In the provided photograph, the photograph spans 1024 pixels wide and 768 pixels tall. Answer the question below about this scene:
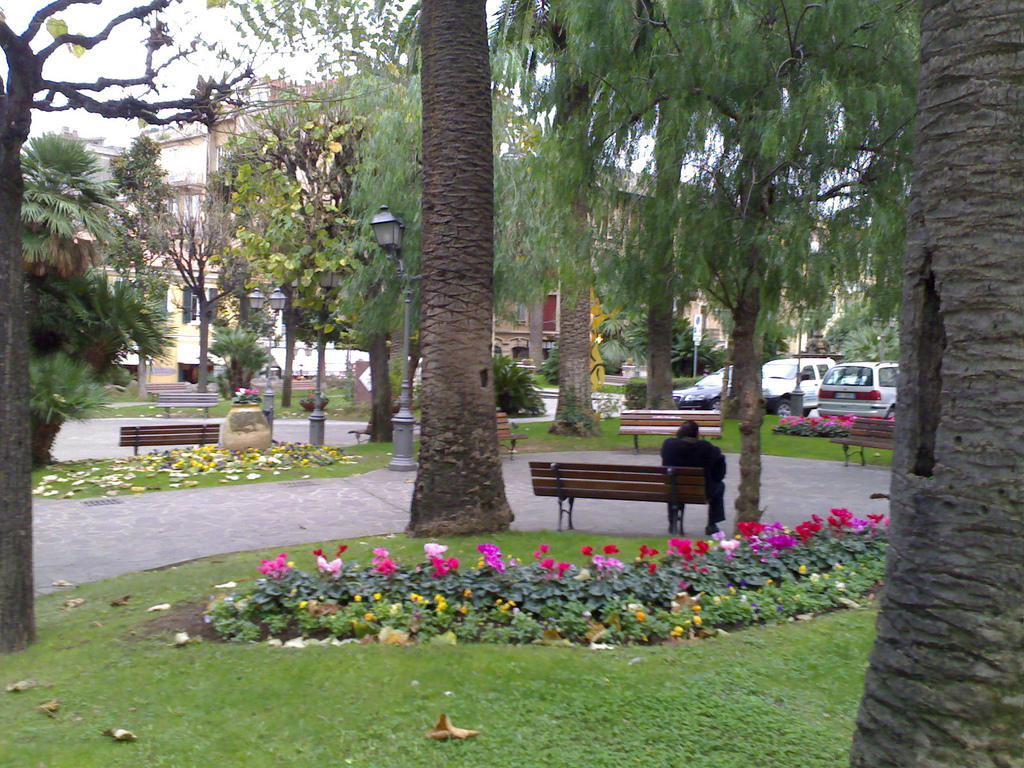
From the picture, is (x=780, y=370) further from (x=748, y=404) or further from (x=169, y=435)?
(x=748, y=404)

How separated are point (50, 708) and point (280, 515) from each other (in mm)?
5934

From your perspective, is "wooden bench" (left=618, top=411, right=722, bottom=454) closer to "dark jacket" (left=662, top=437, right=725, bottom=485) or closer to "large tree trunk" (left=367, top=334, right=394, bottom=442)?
"large tree trunk" (left=367, top=334, right=394, bottom=442)

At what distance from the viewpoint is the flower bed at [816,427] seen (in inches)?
790

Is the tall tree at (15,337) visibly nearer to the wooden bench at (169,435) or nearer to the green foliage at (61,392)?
the green foliage at (61,392)

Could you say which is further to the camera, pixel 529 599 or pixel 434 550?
pixel 434 550

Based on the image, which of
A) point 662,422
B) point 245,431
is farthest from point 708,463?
point 245,431

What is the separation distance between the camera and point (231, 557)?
771 centimetres

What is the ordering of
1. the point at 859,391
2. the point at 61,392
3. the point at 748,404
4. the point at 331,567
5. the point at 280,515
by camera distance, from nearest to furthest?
the point at 331,567 < the point at 748,404 < the point at 280,515 < the point at 61,392 < the point at 859,391

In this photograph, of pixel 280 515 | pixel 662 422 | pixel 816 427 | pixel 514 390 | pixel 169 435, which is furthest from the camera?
pixel 514 390

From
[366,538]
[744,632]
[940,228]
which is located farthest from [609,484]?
[940,228]

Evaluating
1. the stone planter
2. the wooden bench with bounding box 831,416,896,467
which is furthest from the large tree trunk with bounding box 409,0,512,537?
the wooden bench with bounding box 831,416,896,467

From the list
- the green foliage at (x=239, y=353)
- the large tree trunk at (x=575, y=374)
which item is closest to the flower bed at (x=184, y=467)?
the large tree trunk at (x=575, y=374)

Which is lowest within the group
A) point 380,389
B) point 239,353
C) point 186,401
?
point 186,401

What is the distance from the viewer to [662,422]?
1716 centimetres
